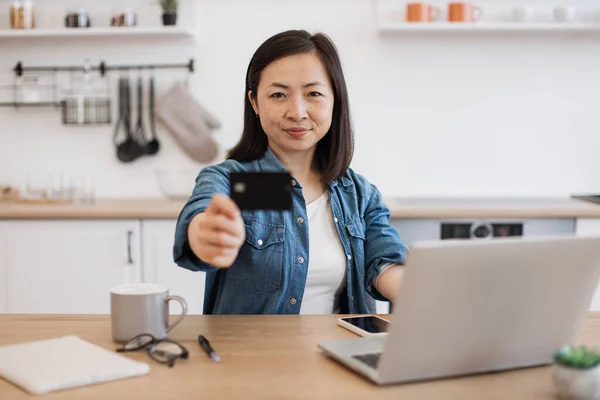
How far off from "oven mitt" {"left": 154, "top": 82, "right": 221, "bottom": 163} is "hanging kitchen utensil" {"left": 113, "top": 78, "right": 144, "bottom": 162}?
0.45ft

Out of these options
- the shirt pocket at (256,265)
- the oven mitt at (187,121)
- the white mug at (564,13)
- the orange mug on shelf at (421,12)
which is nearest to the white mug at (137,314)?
the shirt pocket at (256,265)

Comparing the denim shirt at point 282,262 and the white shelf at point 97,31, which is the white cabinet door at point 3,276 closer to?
the white shelf at point 97,31

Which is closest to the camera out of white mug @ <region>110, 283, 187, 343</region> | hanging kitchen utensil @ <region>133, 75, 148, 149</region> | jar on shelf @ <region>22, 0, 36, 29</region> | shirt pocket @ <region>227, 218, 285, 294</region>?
white mug @ <region>110, 283, 187, 343</region>

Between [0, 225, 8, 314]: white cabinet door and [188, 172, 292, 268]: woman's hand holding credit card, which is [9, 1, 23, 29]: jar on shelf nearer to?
A: [0, 225, 8, 314]: white cabinet door

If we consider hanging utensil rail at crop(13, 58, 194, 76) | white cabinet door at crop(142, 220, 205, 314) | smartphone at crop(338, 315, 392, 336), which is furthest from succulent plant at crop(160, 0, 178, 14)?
smartphone at crop(338, 315, 392, 336)

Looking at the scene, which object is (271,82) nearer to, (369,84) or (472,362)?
(472,362)

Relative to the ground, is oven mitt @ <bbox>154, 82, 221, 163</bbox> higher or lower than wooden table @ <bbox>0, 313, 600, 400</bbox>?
higher

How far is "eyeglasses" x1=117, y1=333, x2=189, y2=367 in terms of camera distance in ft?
4.02

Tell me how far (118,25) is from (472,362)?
2724 mm

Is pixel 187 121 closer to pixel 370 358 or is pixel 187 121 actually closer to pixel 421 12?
pixel 421 12

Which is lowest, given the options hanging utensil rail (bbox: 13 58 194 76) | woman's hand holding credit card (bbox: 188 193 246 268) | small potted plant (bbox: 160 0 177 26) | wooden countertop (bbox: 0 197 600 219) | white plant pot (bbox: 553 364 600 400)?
wooden countertop (bbox: 0 197 600 219)

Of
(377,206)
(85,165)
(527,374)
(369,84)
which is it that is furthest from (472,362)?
(85,165)

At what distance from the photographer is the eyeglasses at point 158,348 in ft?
4.02

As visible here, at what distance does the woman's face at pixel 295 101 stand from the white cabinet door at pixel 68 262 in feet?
4.61
